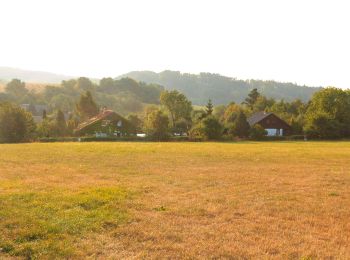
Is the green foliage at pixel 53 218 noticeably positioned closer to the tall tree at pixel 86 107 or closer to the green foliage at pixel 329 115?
the green foliage at pixel 329 115

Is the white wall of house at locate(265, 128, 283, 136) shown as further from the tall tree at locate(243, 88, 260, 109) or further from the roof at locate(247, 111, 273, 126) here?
the tall tree at locate(243, 88, 260, 109)

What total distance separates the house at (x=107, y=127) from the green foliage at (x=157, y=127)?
13.9 metres

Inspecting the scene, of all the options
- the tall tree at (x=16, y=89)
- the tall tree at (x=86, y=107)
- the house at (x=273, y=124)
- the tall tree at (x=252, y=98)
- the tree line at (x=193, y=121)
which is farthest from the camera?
the tall tree at (x=16, y=89)

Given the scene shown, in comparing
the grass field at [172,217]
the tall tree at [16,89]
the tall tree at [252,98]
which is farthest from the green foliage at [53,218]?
the tall tree at [16,89]

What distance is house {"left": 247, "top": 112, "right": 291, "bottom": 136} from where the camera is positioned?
102 metres

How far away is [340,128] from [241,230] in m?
84.1

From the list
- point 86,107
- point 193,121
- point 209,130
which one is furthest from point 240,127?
point 86,107

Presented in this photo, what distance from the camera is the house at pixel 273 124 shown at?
4008 inches

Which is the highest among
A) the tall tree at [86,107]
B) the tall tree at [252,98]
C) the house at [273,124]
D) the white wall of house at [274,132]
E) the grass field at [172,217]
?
the tall tree at [252,98]

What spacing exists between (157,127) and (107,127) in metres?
17.6

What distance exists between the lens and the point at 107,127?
89812mm

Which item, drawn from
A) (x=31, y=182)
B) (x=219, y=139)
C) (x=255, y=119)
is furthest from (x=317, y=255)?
(x=255, y=119)

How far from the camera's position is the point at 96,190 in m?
15.7

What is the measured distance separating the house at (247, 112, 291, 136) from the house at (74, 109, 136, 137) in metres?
31.6
